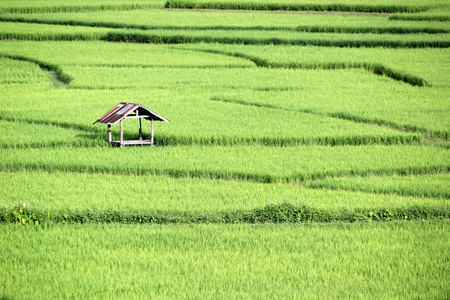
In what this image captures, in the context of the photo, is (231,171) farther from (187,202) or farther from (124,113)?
(124,113)

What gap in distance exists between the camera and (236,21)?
27125mm

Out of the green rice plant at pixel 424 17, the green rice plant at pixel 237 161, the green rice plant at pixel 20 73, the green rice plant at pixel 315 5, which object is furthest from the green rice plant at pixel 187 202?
the green rice plant at pixel 315 5

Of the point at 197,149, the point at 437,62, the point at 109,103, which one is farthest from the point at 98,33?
the point at 197,149

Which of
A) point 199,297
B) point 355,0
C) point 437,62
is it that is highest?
point 355,0

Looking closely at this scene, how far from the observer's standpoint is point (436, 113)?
44.4 ft

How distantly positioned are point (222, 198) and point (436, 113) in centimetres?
707

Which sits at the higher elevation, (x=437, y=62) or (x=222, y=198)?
(x=437, y=62)

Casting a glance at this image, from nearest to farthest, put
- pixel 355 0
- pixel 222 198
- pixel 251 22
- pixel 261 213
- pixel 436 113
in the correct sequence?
1. pixel 261 213
2. pixel 222 198
3. pixel 436 113
4. pixel 251 22
5. pixel 355 0

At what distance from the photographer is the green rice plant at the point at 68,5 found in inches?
1185

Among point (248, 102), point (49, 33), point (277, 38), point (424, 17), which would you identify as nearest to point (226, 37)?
point (277, 38)

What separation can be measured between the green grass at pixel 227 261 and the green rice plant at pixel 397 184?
1.19m

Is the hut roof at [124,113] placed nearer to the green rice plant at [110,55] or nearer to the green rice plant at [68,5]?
the green rice plant at [110,55]

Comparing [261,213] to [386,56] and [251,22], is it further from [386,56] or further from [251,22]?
[251,22]

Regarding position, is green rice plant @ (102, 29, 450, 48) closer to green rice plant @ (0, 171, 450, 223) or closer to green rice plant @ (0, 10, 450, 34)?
green rice plant @ (0, 10, 450, 34)
